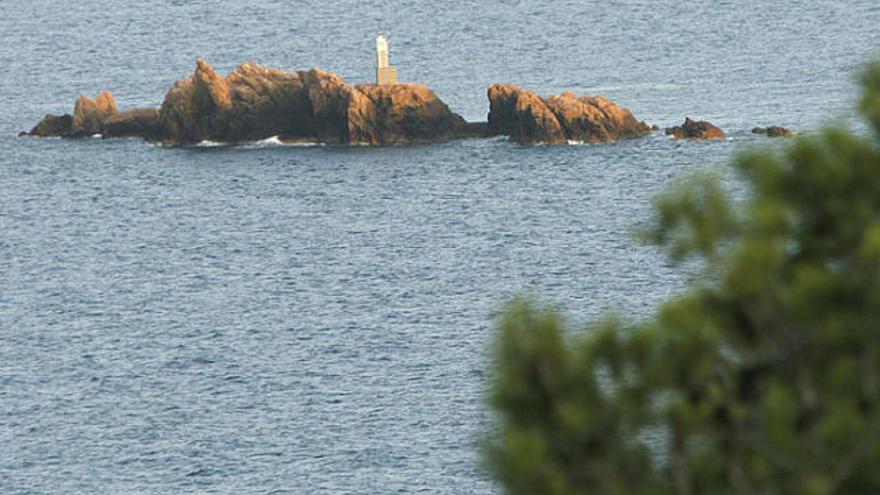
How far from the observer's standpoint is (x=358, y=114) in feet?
470

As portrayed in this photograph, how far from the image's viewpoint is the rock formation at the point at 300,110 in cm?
14275

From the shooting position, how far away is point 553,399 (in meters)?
20.0

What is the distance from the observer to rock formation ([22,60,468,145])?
143 m

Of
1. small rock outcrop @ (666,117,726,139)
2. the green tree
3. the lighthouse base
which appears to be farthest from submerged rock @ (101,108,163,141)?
the green tree

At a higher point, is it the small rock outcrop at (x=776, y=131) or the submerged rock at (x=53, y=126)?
the submerged rock at (x=53, y=126)

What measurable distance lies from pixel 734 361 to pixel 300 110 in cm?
12780

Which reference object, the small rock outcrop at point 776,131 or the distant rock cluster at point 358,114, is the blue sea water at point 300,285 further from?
the distant rock cluster at point 358,114

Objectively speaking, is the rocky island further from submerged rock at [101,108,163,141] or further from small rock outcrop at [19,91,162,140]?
small rock outcrop at [19,91,162,140]

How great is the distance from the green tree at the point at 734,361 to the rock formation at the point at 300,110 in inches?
4742

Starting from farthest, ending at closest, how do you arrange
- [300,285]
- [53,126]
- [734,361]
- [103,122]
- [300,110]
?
[53,126], [103,122], [300,110], [300,285], [734,361]

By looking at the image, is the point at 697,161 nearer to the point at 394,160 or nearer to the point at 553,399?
the point at 394,160

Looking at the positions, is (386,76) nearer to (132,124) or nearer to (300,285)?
(132,124)

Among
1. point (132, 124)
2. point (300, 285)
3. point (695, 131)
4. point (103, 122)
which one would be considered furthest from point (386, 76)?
point (300, 285)

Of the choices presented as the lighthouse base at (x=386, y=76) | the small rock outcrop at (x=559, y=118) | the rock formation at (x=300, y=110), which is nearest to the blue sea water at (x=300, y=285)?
the small rock outcrop at (x=559, y=118)
